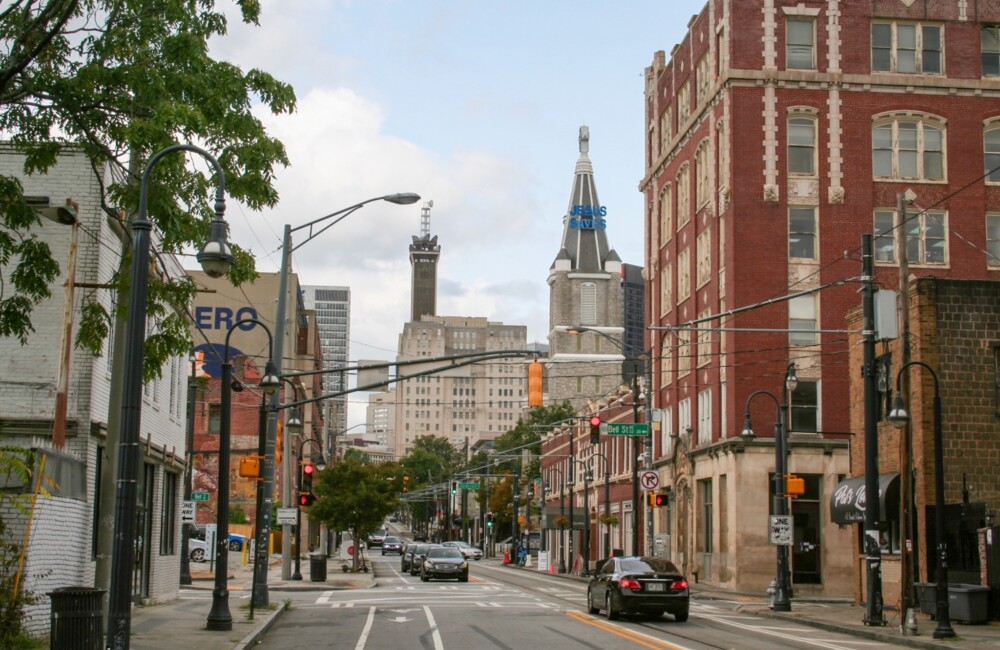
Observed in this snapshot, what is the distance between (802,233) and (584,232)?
4359 inches

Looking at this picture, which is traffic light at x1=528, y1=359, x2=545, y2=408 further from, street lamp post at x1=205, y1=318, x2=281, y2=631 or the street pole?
the street pole

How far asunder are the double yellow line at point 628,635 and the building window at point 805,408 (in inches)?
920

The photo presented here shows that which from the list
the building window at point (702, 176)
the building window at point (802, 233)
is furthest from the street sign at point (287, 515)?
the building window at point (702, 176)

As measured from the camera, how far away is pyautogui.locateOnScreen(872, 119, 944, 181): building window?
52156mm

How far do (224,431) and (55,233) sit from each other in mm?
5168

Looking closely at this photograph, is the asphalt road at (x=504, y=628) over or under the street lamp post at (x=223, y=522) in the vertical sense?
under

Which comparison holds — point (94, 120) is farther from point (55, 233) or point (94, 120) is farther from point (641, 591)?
point (641, 591)

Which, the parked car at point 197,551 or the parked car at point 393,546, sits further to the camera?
the parked car at point 393,546

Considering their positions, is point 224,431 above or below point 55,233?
below

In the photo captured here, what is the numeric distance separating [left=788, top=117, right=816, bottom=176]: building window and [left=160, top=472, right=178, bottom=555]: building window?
2947 centimetres

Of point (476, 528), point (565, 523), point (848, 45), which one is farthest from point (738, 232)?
point (476, 528)

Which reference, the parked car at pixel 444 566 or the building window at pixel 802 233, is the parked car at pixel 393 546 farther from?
the building window at pixel 802 233

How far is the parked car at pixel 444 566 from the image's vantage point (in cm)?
5122

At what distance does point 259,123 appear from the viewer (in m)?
17.2
